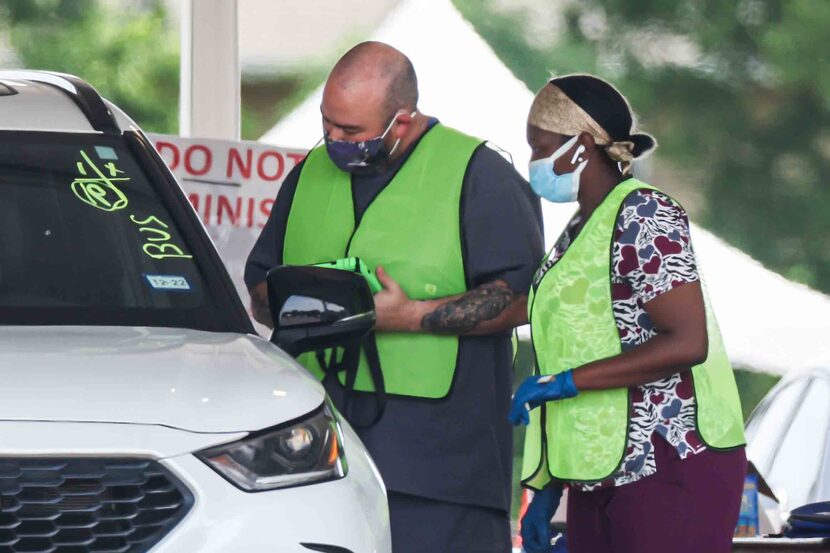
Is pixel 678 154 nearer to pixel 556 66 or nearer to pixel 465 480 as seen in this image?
pixel 556 66

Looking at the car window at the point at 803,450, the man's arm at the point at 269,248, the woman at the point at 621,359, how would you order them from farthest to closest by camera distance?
the car window at the point at 803,450 < the man's arm at the point at 269,248 < the woman at the point at 621,359

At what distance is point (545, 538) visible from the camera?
14.5 feet

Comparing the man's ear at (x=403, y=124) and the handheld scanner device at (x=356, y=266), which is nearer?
the handheld scanner device at (x=356, y=266)

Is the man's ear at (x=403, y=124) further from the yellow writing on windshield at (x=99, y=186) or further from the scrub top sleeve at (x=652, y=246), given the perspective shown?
the yellow writing on windshield at (x=99, y=186)

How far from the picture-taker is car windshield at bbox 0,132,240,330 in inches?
147

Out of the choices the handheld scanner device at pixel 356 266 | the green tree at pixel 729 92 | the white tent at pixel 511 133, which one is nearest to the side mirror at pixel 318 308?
the handheld scanner device at pixel 356 266

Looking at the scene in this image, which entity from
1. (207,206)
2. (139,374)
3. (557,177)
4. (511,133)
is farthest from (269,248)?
(511,133)

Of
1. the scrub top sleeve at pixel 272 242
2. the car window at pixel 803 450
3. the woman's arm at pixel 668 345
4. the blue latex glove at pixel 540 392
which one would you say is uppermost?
the scrub top sleeve at pixel 272 242

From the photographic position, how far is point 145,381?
3066 millimetres

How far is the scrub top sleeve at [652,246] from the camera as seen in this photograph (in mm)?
3941

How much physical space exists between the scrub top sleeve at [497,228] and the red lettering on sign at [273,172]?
295cm

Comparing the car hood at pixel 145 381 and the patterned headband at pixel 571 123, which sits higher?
the patterned headband at pixel 571 123

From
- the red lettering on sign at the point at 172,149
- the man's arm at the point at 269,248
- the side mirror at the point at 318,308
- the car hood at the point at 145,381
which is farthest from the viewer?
the red lettering on sign at the point at 172,149

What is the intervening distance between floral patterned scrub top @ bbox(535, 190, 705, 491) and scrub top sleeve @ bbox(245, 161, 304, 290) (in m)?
1.28
